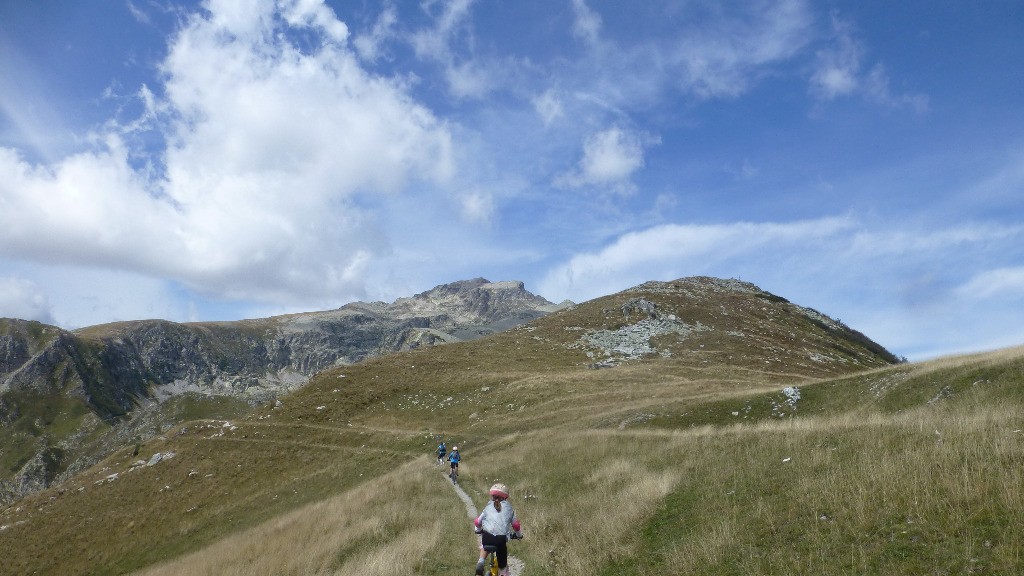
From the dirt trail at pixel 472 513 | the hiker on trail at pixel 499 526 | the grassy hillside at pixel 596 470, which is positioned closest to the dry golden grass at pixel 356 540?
the grassy hillside at pixel 596 470

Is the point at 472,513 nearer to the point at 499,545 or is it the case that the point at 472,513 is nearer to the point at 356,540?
the point at 356,540

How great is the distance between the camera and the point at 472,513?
73.3 feet

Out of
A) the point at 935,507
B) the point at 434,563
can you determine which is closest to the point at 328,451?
the point at 434,563

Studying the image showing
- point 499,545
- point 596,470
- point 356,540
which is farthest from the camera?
point 596,470

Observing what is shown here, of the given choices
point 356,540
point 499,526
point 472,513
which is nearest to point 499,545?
point 499,526

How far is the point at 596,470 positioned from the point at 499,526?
1178 centimetres

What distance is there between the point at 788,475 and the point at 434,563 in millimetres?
10327

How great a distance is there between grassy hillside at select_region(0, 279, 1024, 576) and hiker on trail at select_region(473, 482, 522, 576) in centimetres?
190

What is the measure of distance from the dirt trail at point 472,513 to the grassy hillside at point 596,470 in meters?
0.36

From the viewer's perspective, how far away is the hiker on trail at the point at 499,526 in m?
11.4

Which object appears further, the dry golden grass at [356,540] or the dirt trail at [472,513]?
the dry golden grass at [356,540]

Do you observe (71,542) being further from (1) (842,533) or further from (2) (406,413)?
(1) (842,533)

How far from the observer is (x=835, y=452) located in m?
14.5

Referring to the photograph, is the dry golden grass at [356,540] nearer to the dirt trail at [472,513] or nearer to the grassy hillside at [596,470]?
the grassy hillside at [596,470]
